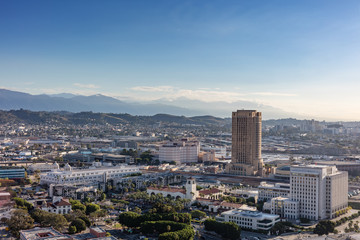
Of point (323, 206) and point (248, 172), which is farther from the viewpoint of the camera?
point (248, 172)

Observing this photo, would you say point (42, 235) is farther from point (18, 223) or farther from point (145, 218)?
point (145, 218)

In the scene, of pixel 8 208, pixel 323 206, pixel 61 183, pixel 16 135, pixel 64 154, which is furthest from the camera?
pixel 16 135

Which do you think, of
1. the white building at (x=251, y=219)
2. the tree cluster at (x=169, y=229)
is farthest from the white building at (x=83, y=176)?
the white building at (x=251, y=219)

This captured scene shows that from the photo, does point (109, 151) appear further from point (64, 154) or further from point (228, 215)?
point (228, 215)

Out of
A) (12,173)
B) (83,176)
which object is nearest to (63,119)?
(12,173)

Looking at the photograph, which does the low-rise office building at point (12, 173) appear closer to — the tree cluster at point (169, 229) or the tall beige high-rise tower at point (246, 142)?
the tall beige high-rise tower at point (246, 142)

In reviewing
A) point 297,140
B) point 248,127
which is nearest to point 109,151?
point 248,127
